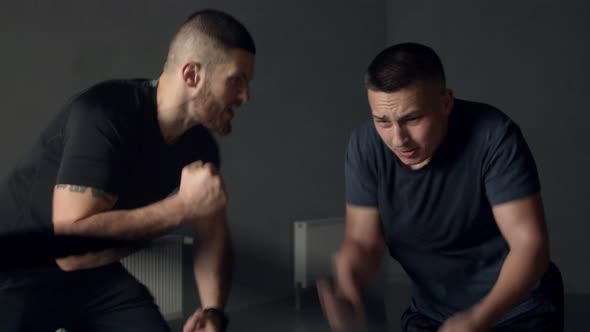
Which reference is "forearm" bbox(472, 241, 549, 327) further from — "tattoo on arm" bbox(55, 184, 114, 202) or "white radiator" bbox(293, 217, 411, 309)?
"white radiator" bbox(293, 217, 411, 309)

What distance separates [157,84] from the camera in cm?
120

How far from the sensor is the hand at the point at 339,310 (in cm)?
111

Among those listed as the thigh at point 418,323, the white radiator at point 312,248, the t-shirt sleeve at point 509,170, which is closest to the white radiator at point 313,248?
the white radiator at point 312,248

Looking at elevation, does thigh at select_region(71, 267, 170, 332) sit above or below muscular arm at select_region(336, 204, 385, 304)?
below

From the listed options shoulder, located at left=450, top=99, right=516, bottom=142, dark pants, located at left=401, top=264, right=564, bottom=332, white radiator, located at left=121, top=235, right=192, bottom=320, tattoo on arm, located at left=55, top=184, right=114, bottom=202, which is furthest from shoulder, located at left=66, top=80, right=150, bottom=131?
white radiator, located at left=121, top=235, right=192, bottom=320

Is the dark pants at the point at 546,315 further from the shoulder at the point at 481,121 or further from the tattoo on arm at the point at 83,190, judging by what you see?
the tattoo on arm at the point at 83,190

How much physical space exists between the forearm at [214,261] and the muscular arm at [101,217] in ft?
0.58

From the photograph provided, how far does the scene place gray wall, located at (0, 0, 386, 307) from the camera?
1942 mm

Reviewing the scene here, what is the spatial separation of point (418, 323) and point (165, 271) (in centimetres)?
121

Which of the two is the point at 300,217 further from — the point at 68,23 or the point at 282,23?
the point at 68,23

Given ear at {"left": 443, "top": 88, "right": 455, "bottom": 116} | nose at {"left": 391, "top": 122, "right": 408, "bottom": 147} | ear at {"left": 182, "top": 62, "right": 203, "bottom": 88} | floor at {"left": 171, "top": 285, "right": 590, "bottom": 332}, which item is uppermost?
ear at {"left": 182, "top": 62, "right": 203, "bottom": 88}

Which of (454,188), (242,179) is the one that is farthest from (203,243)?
(242,179)

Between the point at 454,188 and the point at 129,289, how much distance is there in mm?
635

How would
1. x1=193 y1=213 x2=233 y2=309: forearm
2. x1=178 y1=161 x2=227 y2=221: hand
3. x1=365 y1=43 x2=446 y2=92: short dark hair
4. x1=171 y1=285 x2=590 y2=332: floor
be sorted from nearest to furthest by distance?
1. x1=178 y1=161 x2=227 y2=221: hand
2. x1=365 y1=43 x2=446 y2=92: short dark hair
3. x1=193 y1=213 x2=233 y2=309: forearm
4. x1=171 y1=285 x2=590 y2=332: floor
